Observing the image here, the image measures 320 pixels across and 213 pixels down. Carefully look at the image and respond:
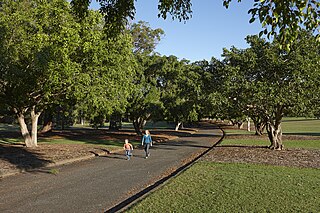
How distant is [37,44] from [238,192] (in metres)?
10.8

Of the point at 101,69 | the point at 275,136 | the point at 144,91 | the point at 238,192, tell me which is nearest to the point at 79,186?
the point at 238,192

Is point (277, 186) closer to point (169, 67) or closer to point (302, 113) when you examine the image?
point (302, 113)

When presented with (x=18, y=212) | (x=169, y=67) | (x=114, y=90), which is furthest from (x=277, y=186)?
(x=169, y=67)

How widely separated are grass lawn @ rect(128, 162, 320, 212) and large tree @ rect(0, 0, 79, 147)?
7564 mm

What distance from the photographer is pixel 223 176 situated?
1021cm

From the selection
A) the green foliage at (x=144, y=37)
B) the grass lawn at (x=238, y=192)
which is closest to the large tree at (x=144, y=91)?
the green foliage at (x=144, y=37)

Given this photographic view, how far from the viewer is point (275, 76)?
17.1m

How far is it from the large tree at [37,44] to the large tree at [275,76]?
854cm

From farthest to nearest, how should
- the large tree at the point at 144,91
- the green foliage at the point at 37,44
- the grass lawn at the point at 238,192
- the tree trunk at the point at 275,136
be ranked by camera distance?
the large tree at the point at 144,91
the tree trunk at the point at 275,136
the green foliage at the point at 37,44
the grass lawn at the point at 238,192

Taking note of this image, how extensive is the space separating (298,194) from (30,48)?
12581 mm

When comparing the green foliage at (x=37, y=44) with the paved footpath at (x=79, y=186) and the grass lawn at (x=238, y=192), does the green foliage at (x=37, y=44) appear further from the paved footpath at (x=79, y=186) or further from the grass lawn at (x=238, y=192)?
the grass lawn at (x=238, y=192)

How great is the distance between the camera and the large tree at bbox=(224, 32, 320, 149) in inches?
632

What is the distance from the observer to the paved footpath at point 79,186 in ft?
23.6

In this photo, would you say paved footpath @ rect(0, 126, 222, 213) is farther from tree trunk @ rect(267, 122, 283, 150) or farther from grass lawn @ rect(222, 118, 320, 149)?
grass lawn @ rect(222, 118, 320, 149)
